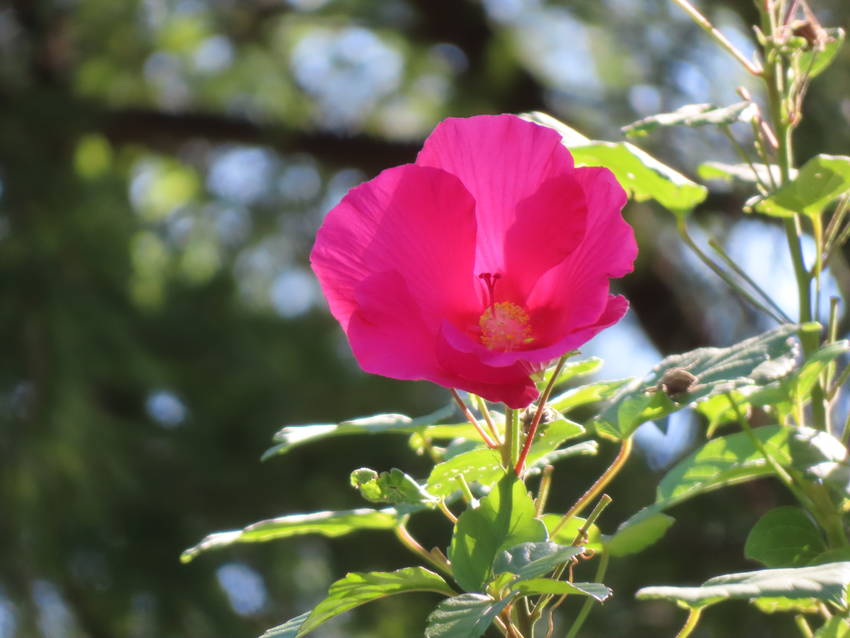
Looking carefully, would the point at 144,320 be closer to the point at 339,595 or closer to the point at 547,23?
the point at 547,23

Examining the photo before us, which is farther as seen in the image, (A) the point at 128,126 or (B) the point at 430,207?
(A) the point at 128,126

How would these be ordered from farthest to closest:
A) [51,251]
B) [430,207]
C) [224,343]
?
1. [224,343]
2. [51,251]
3. [430,207]

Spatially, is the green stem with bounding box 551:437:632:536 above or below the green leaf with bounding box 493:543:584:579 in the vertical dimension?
below

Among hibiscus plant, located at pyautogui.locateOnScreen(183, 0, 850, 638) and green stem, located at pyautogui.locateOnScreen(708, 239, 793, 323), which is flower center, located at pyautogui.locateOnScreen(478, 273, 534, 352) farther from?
green stem, located at pyautogui.locateOnScreen(708, 239, 793, 323)

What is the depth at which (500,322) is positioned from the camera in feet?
1.51

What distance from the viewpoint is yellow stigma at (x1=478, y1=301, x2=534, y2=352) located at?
17.8 inches

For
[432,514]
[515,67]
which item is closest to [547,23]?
[515,67]

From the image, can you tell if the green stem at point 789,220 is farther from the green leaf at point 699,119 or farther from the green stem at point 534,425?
the green stem at point 534,425

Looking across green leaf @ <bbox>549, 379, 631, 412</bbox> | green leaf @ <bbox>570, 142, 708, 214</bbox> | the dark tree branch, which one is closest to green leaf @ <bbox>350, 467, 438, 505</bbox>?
green leaf @ <bbox>549, 379, 631, 412</bbox>

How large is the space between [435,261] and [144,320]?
2.87 m

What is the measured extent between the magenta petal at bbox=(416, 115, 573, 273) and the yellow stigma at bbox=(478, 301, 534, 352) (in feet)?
0.13

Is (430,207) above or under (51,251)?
above

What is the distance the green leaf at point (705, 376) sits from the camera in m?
0.43

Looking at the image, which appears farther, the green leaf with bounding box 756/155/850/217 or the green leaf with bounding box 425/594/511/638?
the green leaf with bounding box 756/155/850/217
